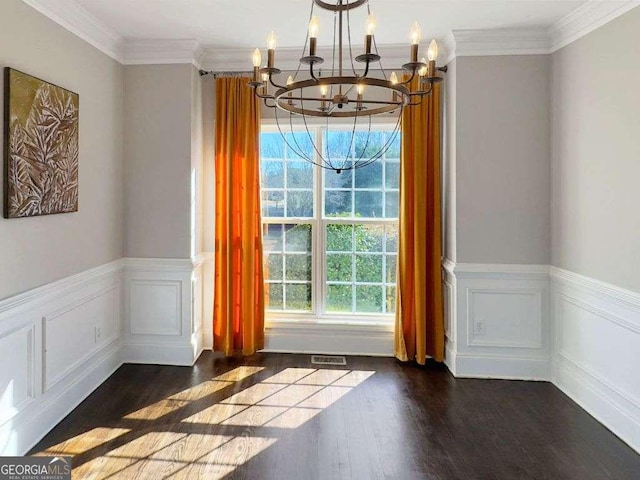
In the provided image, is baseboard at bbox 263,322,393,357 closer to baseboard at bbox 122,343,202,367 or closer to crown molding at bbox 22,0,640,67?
baseboard at bbox 122,343,202,367

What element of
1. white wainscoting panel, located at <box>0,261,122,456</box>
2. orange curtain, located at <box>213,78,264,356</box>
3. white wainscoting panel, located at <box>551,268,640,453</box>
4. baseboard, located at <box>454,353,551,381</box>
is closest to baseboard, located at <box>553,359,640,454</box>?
white wainscoting panel, located at <box>551,268,640,453</box>

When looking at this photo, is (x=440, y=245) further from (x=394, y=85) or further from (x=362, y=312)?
A: (x=394, y=85)

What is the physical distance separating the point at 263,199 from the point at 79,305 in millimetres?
1760

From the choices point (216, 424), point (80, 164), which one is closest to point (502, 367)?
point (216, 424)

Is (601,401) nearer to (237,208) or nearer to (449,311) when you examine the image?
(449,311)

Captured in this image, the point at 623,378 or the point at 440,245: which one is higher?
the point at 440,245

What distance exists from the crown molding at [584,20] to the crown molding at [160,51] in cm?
280

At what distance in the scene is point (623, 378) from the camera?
8.97 feet

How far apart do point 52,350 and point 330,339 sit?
2195 mm

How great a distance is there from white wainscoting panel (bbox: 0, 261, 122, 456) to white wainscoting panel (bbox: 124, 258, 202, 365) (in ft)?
0.60

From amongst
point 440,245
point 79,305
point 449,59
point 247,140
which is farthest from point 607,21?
point 79,305

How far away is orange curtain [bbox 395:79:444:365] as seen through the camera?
3793 millimetres

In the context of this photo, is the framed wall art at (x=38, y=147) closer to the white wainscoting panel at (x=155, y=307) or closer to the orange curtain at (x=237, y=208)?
the white wainscoting panel at (x=155, y=307)

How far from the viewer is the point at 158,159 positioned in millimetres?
3777
